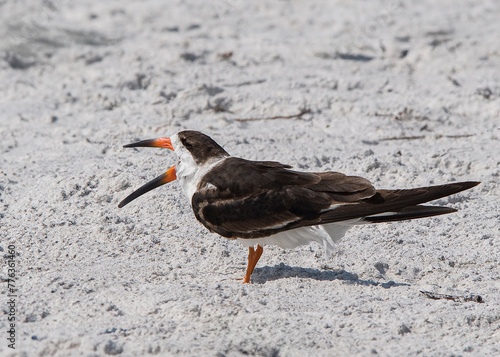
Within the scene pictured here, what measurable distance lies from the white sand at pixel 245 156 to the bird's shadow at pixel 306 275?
0.02 meters

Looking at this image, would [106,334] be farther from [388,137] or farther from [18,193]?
[388,137]

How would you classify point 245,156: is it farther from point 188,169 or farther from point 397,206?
point 397,206

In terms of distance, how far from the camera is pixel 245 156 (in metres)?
4.73

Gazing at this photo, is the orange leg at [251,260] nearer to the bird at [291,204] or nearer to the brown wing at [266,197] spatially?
the bird at [291,204]

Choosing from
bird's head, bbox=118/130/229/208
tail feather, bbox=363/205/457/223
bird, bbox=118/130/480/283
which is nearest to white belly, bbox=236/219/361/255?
bird, bbox=118/130/480/283

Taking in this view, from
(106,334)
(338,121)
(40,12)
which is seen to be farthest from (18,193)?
(40,12)

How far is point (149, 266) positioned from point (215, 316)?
0.73 m

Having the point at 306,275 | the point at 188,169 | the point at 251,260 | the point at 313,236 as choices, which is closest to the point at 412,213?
the point at 313,236

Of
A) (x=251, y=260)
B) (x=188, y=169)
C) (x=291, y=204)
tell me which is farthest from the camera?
(x=188, y=169)

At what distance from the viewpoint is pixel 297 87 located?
19.6 ft

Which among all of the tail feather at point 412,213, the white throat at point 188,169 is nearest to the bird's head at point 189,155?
the white throat at point 188,169

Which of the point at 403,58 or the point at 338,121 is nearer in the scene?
the point at 338,121

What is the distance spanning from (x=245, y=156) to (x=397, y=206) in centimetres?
172

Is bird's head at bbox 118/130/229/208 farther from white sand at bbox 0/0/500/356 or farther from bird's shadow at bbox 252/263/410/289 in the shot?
bird's shadow at bbox 252/263/410/289
